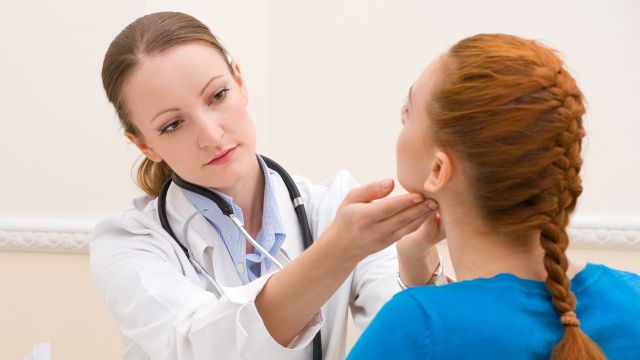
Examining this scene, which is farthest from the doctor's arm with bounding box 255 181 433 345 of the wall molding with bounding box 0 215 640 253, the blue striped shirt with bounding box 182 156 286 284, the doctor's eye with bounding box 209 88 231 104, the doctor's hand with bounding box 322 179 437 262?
the wall molding with bounding box 0 215 640 253

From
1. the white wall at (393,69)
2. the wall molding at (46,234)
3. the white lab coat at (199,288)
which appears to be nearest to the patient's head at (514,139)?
the white lab coat at (199,288)

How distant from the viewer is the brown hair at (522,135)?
86 centimetres

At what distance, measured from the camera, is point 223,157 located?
142 centimetres

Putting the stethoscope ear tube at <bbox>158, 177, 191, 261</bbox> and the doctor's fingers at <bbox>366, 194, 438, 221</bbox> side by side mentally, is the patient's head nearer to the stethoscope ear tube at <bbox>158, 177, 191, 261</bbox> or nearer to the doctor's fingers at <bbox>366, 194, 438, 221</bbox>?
the doctor's fingers at <bbox>366, 194, 438, 221</bbox>

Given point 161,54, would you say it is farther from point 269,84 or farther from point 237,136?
point 269,84

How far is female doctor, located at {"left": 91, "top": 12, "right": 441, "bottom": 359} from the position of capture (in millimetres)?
1162

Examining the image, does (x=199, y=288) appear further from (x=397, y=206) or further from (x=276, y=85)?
(x=276, y=85)

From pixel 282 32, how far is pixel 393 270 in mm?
1248

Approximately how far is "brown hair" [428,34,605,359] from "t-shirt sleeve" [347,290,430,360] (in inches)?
6.0

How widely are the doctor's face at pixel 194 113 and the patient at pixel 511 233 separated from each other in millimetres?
558

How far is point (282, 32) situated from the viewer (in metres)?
2.48

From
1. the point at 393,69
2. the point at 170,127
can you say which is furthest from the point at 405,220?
the point at 393,69

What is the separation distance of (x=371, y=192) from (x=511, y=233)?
223 millimetres

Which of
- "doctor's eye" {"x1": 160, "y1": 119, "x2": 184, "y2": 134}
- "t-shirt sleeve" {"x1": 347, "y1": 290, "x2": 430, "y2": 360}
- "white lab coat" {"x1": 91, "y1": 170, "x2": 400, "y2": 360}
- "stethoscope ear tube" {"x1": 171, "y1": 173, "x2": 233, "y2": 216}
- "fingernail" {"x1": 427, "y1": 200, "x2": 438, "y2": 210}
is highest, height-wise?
"doctor's eye" {"x1": 160, "y1": 119, "x2": 184, "y2": 134}
